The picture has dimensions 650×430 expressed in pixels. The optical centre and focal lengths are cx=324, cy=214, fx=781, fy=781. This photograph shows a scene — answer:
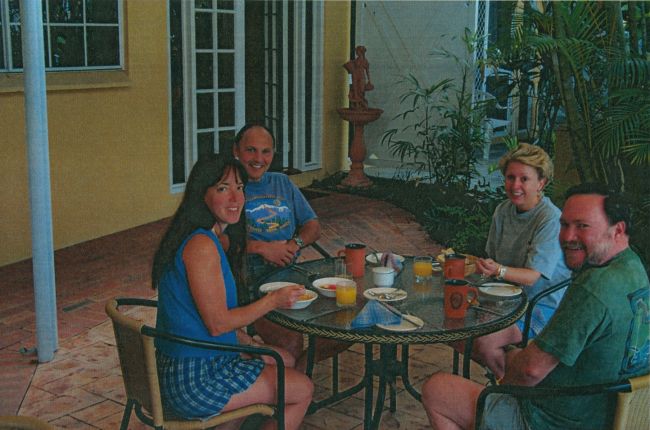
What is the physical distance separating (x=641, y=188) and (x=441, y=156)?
2487 mm

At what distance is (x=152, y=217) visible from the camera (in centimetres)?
695

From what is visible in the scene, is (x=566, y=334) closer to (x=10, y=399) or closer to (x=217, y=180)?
(x=217, y=180)

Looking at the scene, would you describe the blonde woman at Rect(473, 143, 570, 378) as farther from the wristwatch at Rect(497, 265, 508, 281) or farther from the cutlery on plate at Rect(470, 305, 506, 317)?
the cutlery on plate at Rect(470, 305, 506, 317)

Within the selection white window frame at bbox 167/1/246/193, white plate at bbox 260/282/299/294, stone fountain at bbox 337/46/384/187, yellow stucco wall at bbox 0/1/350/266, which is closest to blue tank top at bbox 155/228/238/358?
white plate at bbox 260/282/299/294

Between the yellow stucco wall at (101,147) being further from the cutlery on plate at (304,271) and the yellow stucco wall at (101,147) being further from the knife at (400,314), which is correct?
the knife at (400,314)

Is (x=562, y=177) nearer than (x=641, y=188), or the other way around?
(x=641, y=188)

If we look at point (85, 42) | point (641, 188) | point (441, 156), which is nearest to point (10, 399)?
point (85, 42)

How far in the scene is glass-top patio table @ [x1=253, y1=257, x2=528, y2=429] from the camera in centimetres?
251

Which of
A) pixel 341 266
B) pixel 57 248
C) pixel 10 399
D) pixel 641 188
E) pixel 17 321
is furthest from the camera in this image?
pixel 57 248

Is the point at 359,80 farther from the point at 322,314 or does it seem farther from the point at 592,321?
the point at 592,321

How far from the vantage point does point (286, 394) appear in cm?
256

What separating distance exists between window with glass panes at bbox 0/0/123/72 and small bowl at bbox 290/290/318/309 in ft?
12.3

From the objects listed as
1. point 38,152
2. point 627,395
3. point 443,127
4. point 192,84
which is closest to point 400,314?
point 627,395

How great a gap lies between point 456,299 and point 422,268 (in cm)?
46
